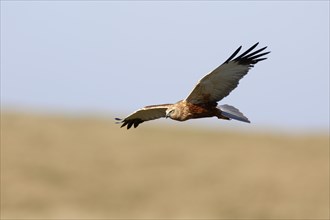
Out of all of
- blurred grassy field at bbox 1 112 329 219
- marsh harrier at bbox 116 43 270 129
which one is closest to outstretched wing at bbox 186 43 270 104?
marsh harrier at bbox 116 43 270 129

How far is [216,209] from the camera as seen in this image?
2886 cm

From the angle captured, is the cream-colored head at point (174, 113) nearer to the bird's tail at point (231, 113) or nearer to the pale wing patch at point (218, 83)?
the pale wing patch at point (218, 83)

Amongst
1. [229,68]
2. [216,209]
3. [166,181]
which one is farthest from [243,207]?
[229,68]

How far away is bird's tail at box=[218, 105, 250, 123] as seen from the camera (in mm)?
11961

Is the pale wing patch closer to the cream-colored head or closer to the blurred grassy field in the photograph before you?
the cream-colored head

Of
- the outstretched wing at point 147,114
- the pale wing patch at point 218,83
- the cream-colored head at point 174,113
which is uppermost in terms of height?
the pale wing patch at point 218,83

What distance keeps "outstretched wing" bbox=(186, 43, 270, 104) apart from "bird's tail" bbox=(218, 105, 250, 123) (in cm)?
18

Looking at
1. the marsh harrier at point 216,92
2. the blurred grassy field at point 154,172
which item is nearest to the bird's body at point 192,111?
the marsh harrier at point 216,92

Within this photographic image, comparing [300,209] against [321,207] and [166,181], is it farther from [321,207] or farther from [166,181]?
[166,181]

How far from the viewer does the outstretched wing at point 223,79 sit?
11.9 meters

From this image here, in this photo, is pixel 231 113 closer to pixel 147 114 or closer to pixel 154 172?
pixel 147 114

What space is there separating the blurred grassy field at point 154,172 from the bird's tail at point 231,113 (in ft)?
51.4

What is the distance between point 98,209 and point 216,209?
3358mm

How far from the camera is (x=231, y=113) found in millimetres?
12164
